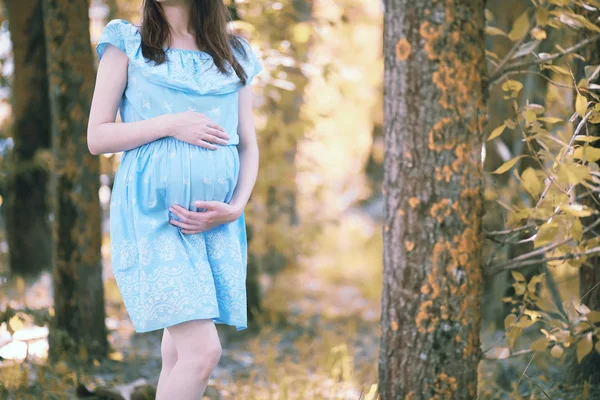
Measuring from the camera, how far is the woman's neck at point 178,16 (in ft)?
7.75

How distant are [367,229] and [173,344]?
9703 millimetres

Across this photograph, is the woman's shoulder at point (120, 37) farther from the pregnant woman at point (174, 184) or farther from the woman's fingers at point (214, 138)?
the woman's fingers at point (214, 138)

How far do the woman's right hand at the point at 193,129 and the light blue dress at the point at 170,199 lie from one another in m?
0.04

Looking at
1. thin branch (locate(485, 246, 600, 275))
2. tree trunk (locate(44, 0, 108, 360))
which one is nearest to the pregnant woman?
thin branch (locate(485, 246, 600, 275))

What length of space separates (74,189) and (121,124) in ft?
5.92

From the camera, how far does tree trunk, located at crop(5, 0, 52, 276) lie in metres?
6.28

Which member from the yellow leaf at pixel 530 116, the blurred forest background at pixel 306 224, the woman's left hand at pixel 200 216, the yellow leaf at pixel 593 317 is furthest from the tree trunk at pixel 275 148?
the yellow leaf at pixel 593 317

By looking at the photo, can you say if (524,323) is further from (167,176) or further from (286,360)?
(286,360)

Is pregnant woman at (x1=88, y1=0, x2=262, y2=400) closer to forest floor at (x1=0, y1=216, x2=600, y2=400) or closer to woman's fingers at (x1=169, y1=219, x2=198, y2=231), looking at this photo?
woman's fingers at (x1=169, y1=219, x2=198, y2=231)

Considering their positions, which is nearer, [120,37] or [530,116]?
[530,116]

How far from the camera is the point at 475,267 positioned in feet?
6.75

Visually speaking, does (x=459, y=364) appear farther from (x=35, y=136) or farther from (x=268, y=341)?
(x=35, y=136)

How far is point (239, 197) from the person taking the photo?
2.34 metres

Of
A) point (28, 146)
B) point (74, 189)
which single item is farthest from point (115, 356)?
point (28, 146)
